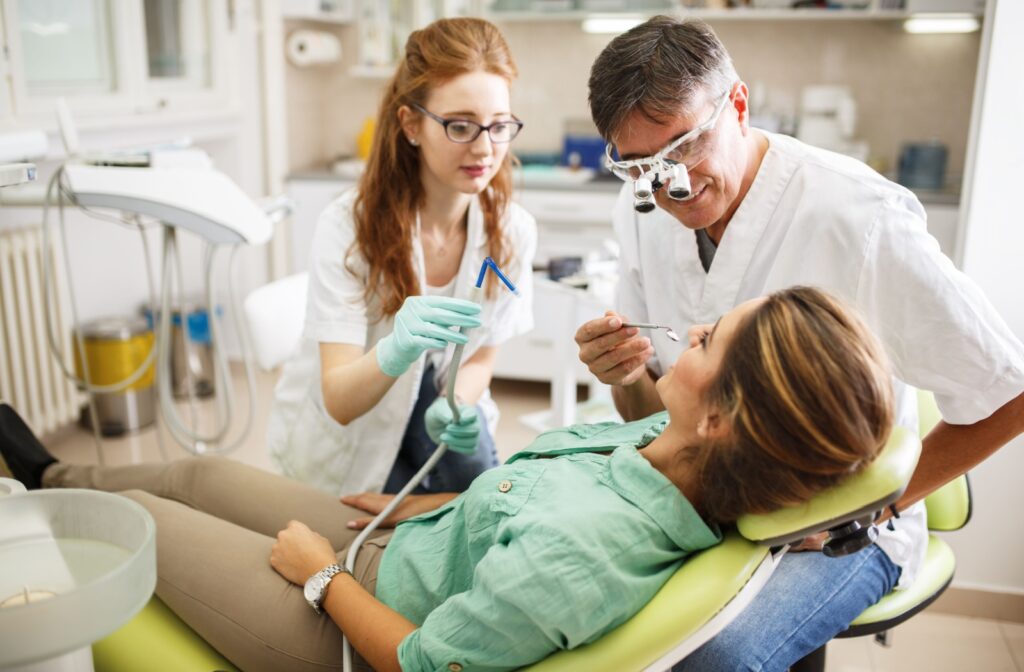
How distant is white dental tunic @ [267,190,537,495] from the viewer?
65.4 inches

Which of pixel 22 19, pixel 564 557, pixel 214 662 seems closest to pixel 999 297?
pixel 564 557

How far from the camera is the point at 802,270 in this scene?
134 cm

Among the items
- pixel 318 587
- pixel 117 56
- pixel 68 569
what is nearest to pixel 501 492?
pixel 318 587

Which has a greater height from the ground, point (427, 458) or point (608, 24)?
point (608, 24)

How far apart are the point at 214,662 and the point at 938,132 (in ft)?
12.3

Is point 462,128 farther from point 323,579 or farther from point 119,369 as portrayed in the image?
point 119,369

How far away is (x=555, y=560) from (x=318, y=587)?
40 cm

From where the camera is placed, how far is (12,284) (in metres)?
2.88

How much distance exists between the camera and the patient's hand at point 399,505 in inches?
59.5

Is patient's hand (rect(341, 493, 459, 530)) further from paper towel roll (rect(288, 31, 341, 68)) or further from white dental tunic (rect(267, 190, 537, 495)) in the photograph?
paper towel roll (rect(288, 31, 341, 68))

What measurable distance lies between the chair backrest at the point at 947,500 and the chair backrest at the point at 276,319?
1211 mm

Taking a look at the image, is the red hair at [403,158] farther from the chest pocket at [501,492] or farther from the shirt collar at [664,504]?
the shirt collar at [664,504]

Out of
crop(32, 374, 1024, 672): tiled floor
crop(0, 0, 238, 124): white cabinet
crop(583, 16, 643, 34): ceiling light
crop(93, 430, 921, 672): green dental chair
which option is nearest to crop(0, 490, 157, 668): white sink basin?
crop(93, 430, 921, 672): green dental chair

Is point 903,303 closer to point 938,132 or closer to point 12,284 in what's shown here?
point 12,284
